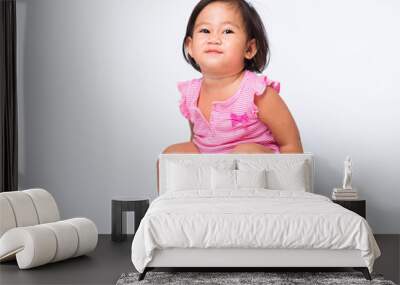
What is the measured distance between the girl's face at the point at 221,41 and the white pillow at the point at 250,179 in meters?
1.21

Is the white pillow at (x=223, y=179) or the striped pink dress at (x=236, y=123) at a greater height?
the striped pink dress at (x=236, y=123)

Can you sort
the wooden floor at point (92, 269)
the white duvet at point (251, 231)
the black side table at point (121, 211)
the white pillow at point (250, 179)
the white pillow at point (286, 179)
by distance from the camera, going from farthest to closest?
the black side table at point (121, 211)
the white pillow at point (286, 179)
the white pillow at point (250, 179)
the wooden floor at point (92, 269)
the white duvet at point (251, 231)

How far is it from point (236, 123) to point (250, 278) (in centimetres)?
237

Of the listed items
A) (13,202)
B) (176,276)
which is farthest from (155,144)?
(176,276)

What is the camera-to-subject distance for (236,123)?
22.9 ft

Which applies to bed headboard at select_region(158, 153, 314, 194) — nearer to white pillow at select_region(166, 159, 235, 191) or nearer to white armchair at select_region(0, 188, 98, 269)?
white pillow at select_region(166, 159, 235, 191)

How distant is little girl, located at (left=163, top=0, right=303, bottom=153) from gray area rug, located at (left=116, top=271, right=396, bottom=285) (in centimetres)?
211

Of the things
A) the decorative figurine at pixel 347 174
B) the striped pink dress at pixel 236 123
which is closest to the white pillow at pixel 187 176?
the striped pink dress at pixel 236 123

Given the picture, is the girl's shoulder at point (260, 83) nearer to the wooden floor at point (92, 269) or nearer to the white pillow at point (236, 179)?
the white pillow at point (236, 179)

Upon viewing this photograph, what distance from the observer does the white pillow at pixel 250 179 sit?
6.25m

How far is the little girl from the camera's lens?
22.9 feet

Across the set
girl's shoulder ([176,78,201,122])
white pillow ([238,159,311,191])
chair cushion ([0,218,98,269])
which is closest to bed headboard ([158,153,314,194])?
white pillow ([238,159,311,191])

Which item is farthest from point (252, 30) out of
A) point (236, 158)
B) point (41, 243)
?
point (41, 243)

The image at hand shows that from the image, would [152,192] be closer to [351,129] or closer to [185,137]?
[185,137]
